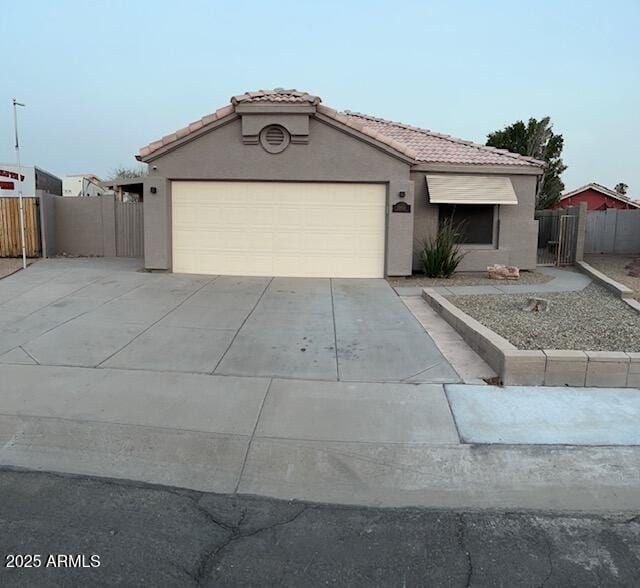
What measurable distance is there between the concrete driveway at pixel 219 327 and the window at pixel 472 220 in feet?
11.1

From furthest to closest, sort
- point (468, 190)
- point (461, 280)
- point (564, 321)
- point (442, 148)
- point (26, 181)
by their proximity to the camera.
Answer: point (26, 181), point (442, 148), point (468, 190), point (461, 280), point (564, 321)

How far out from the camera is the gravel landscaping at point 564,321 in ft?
22.6

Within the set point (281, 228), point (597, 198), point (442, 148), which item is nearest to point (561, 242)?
point (442, 148)

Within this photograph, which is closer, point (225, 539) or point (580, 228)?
point (225, 539)

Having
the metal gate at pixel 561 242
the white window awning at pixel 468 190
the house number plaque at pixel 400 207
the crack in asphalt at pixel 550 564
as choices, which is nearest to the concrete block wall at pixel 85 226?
the house number plaque at pixel 400 207

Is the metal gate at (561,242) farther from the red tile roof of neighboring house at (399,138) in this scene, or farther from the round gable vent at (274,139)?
the round gable vent at (274,139)

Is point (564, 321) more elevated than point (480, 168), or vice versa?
point (480, 168)

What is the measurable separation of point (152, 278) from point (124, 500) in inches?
354

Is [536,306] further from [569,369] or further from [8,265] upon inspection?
[8,265]

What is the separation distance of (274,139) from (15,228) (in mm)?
8413

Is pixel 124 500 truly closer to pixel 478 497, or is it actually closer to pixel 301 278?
pixel 478 497

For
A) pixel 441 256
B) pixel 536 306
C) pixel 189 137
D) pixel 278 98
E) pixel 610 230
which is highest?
pixel 278 98

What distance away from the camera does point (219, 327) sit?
8.21m

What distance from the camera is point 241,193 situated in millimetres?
12961
